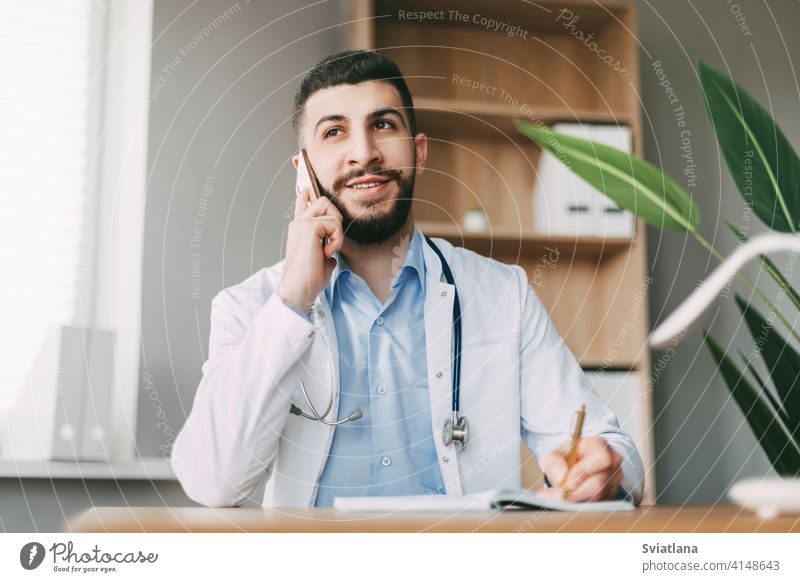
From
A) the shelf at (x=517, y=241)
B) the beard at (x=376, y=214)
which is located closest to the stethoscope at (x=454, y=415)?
the beard at (x=376, y=214)

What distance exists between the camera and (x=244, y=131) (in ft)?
3.50

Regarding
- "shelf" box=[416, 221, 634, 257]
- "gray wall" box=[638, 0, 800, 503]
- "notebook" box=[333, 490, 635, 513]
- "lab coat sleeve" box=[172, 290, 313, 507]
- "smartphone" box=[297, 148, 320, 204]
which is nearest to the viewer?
"notebook" box=[333, 490, 635, 513]

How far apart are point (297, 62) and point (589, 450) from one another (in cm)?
62

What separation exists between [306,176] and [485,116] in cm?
42

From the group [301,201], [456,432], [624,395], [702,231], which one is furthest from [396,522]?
[702,231]

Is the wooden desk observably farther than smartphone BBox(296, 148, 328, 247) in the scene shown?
No

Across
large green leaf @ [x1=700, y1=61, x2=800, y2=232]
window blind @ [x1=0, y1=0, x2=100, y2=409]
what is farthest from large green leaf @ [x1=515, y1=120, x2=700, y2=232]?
window blind @ [x1=0, y1=0, x2=100, y2=409]

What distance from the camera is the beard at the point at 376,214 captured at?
3.14 ft

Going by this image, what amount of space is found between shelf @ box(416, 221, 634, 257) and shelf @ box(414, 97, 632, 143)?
0.51 feet

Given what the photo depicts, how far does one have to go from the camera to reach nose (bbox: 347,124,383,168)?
0.96 meters

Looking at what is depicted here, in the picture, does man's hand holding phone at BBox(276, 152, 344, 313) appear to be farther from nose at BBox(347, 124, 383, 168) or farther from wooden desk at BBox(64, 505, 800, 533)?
wooden desk at BBox(64, 505, 800, 533)

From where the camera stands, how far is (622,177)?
3.33 feet

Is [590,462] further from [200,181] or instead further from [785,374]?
[200,181]
